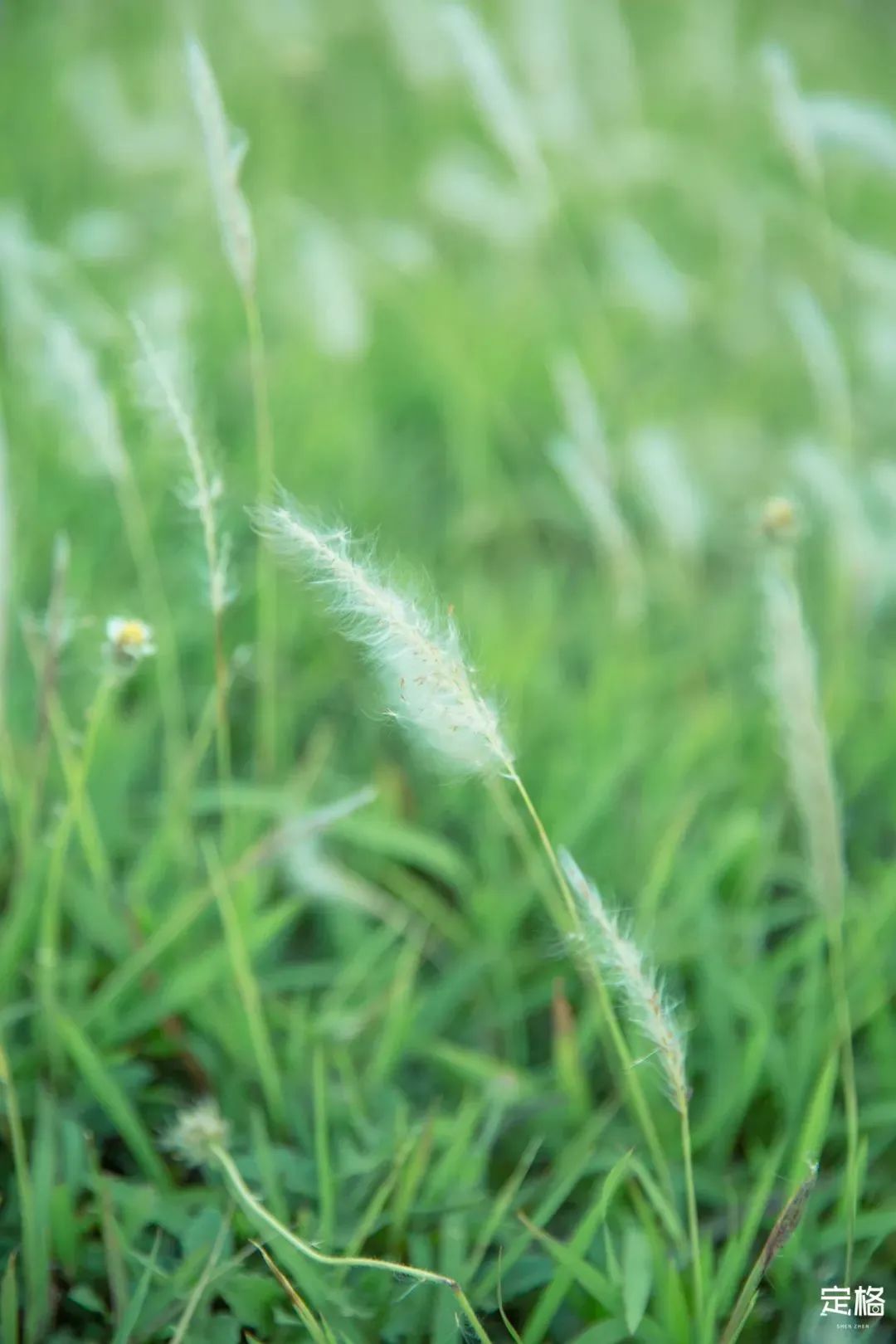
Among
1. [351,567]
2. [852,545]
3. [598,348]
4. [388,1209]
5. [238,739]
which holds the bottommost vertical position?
[388,1209]

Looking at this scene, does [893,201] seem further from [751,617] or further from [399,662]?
[399,662]

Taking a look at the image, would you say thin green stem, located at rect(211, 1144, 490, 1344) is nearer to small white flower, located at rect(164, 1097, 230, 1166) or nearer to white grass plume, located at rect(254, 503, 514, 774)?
small white flower, located at rect(164, 1097, 230, 1166)

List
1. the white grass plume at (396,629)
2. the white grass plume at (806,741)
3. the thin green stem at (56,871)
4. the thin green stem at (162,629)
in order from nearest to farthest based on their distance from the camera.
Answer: the white grass plume at (396,629)
the white grass plume at (806,741)
the thin green stem at (56,871)
the thin green stem at (162,629)

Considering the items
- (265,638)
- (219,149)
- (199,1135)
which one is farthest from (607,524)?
(199,1135)

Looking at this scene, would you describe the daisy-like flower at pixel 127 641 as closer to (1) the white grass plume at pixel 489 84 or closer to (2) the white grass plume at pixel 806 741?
(2) the white grass plume at pixel 806 741

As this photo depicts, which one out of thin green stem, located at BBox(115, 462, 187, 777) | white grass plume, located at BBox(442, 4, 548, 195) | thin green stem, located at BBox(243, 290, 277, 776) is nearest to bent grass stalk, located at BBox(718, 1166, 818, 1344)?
thin green stem, located at BBox(243, 290, 277, 776)

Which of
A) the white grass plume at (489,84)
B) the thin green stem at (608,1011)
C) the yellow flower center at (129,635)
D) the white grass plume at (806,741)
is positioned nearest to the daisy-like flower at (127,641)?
the yellow flower center at (129,635)

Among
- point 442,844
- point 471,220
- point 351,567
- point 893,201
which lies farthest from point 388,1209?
point 893,201
